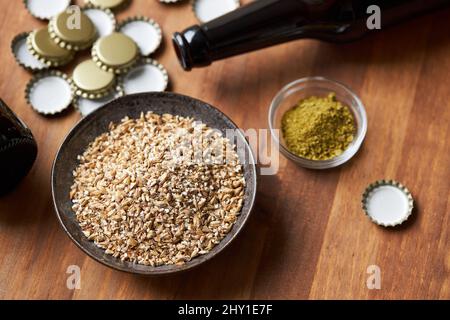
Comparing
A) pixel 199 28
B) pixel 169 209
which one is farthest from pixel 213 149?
pixel 199 28

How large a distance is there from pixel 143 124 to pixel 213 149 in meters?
0.18

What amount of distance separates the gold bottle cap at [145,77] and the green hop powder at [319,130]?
34 cm

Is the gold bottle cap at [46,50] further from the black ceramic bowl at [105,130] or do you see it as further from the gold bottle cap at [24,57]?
the black ceramic bowl at [105,130]

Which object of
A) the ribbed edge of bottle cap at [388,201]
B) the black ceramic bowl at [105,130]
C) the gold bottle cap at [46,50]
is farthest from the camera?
the gold bottle cap at [46,50]

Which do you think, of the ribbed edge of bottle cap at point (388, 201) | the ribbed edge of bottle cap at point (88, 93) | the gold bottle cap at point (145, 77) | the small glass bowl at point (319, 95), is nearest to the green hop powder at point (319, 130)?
the small glass bowl at point (319, 95)

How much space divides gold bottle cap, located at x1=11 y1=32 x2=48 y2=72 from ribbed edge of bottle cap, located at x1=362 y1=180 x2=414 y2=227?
871mm

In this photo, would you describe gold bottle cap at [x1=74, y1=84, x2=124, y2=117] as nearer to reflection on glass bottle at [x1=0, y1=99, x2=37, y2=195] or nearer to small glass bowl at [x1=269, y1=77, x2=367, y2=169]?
reflection on glass bottle at [x1=0, y1=99, x2=37, y2=195]

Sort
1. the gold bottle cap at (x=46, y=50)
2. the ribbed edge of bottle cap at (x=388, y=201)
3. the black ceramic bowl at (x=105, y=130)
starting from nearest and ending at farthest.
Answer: the black ceramic bowl at (x=105, y=130) < the ribbed edge of bottle cap at (x=388, y=201) < the gold bottle cap at (x=46, y=50)

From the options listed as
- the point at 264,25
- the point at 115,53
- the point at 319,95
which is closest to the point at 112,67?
the point at 115,53

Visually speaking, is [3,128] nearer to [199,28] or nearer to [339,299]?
[199,28]

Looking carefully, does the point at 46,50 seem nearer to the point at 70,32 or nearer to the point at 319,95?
the point at 70,32

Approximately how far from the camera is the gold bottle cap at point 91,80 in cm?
159

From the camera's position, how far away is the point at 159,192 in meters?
1.40

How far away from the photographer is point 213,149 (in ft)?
4.83
